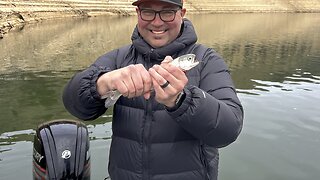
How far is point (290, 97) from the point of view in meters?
16.2

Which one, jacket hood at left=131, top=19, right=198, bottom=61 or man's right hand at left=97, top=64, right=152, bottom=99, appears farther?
jacket hood at left=131, top=19, right=198, bottom=61

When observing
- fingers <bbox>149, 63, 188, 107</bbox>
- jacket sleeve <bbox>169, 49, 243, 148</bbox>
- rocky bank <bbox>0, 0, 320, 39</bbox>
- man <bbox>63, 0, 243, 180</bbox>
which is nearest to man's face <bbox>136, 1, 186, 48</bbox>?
man <bbox>63, 0, 243, 180</bbox>

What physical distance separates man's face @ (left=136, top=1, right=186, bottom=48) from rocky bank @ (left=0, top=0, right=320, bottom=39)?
342cm

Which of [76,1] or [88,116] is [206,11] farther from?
[88,116]

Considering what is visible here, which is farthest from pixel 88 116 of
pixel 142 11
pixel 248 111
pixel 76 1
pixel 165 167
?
pixel 76 1

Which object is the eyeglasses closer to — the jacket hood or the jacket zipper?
the jacket hood

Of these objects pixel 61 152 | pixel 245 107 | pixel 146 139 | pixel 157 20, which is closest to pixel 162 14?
pixel 157 20

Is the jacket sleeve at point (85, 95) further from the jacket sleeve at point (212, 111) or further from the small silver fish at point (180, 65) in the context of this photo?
the jacket sleeve at point (212, 111)

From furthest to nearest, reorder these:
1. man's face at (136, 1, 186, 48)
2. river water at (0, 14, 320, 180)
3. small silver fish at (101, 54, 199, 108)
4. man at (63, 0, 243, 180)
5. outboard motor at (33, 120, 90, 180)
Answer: river water at (0, 14, 320, 180), outboard motor at (33, 120, 90, 180), man's face at (136, 1, 186, 48), man at (63, 0, 243, 180), small silver fish at (101, 54, 199, 108)

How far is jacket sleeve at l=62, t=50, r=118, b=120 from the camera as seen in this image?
10.6 feet

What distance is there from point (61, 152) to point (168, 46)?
1.82 m

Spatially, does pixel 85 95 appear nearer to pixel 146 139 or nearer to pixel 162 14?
pixel 146 139

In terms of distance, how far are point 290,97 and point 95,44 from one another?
21035 mm

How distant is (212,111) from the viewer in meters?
2.90
